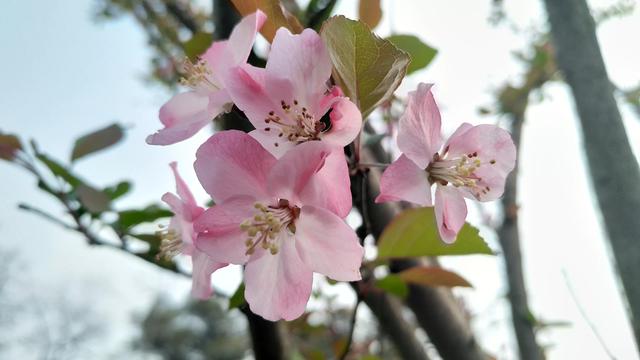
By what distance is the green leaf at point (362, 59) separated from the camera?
0.34 meters

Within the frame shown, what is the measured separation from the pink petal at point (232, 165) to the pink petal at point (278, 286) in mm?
59

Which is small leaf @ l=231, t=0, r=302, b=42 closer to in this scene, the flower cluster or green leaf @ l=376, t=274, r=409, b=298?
the flower cluster

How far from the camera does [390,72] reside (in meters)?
0.36

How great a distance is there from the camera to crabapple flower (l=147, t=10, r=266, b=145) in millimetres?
394

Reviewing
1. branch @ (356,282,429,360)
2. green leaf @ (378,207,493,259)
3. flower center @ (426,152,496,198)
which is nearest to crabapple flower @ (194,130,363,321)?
flower center @ (426,152,496,198)

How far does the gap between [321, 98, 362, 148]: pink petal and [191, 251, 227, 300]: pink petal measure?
162 mm

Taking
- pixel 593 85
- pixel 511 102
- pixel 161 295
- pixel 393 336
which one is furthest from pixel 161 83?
pixel 161 295

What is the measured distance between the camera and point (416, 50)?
1.80 feet

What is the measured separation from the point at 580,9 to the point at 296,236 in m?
0.57

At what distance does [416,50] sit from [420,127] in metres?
0.19

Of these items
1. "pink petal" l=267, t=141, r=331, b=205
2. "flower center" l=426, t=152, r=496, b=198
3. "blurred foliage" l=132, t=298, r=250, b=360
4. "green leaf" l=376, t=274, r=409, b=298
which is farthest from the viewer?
"blurred foliage" l=132, t=298, r=250, b=360

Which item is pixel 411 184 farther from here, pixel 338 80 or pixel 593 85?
pixel 593 85

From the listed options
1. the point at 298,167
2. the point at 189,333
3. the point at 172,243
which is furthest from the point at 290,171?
the point at 189,333

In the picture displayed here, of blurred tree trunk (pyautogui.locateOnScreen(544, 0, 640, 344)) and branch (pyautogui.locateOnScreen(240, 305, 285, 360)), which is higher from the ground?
blurred tree trunk (pyautogui.locateOnScreen(544, 0, 640, 344))
